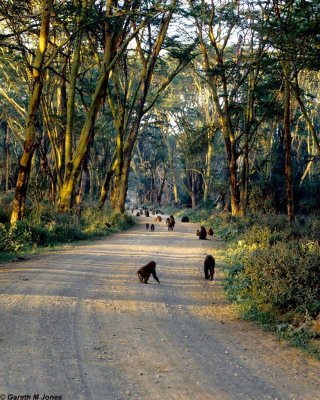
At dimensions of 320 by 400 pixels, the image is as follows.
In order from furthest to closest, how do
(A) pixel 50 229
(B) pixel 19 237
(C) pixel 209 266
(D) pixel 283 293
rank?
(A) pixel 50 229
(B) pixel 19 237
(C) pixel 209 266
(D) pixel 283 293

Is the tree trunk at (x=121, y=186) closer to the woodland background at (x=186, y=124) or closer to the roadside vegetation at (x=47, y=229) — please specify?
the woodland background at (x=186, y=124)

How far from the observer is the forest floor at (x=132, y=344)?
4672mm

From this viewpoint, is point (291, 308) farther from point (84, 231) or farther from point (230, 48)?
point (230, 48)

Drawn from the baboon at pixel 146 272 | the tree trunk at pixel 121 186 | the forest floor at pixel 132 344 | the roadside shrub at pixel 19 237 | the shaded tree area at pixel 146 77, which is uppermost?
the shaded tree area at pixel 146 77

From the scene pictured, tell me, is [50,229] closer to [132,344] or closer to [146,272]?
[146,272]

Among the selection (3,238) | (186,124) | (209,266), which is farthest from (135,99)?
(209,266)

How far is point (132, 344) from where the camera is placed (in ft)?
19.7

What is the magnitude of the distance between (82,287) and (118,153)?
59.8ft

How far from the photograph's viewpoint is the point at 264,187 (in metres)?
35.1

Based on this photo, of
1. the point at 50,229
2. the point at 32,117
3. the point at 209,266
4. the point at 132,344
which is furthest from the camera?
the point at 50,229

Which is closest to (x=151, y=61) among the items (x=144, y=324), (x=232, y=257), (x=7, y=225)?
(x=7, y=225)

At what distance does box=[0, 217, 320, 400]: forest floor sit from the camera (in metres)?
4.67

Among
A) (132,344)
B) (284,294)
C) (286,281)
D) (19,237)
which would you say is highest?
(19,237)

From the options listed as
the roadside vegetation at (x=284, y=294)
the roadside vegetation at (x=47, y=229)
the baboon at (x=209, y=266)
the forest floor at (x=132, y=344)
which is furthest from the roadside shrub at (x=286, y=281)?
the roadside vegetation at (x=47, y=229)
